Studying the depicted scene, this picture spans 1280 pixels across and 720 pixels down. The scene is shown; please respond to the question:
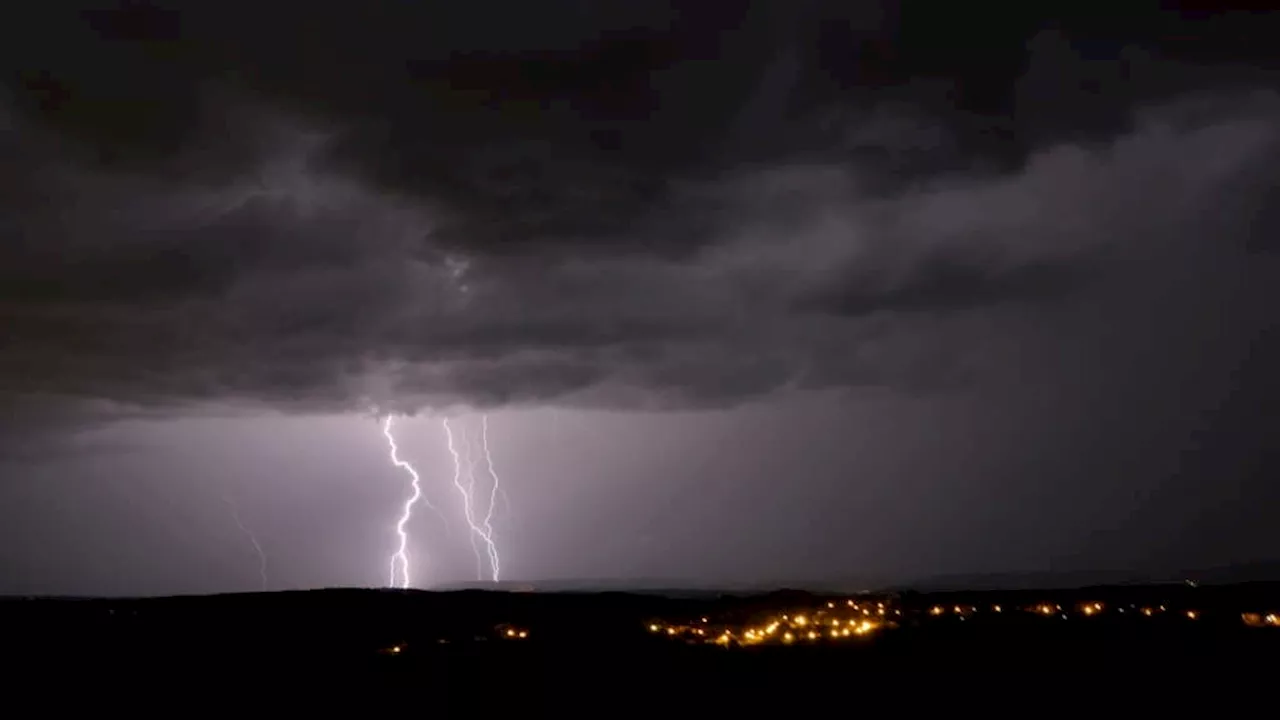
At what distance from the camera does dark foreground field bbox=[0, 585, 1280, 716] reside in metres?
28.2

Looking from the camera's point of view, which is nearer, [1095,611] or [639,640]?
[639,640]

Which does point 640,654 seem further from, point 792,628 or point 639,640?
point 792,628

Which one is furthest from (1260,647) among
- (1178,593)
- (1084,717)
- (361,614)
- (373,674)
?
(361,614)

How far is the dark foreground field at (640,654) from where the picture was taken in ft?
92.4

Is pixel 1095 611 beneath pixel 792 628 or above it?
beneath

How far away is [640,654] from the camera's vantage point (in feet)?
123

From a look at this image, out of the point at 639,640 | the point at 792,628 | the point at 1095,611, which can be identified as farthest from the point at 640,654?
the point at 1095,611

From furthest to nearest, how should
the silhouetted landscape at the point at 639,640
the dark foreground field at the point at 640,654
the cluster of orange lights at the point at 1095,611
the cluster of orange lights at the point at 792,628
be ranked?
the cluster of orange lights at the point at 1095,611 < the cluster of orange lights at the point at 792,628 < the silhouetted landscape at the point at 639,640 < the dark foreground field at the point at 640,654

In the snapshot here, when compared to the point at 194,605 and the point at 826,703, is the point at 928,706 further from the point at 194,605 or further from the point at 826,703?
the point at 194,605

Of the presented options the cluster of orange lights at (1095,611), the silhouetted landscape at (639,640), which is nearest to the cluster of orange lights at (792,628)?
the silhouetted landscape at (639,640)

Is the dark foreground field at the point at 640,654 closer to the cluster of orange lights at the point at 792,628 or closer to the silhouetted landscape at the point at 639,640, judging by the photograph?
the silhouetted landscape at the point at 639,640

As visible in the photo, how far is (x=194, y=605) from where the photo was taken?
208ft

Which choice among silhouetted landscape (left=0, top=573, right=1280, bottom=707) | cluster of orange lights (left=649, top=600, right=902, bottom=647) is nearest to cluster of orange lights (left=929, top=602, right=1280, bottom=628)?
silhouetted landscape (left=0, top=573, right=1280, bottom=707)

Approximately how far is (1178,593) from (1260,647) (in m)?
35.8
